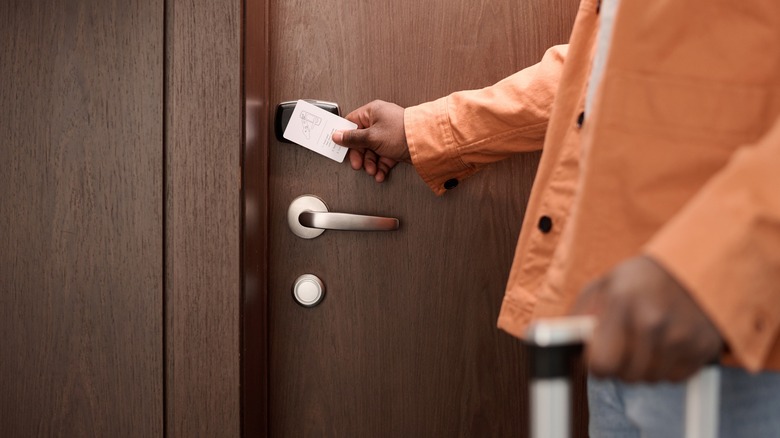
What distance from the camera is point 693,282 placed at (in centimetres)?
42

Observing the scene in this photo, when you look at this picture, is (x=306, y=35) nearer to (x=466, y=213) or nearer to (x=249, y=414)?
(x=466, y=213)

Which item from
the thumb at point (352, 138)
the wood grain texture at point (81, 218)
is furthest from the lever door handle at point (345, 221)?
the wood grain texture at point (81, 218)

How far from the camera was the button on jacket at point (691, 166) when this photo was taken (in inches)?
16.7

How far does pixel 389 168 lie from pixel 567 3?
42 cm

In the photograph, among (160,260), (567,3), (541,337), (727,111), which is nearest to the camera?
(541,337)

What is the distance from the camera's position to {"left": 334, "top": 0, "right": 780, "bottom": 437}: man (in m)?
0.42

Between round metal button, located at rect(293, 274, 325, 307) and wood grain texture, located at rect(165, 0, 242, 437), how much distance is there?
0.19 metres

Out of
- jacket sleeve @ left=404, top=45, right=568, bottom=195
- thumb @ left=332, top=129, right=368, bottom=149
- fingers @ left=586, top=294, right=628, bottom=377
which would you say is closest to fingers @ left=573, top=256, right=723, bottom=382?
fingers @ left=586, top=294, right=628, bottom=377

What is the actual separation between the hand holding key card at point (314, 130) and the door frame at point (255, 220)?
5 cm

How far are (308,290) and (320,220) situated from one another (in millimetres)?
132

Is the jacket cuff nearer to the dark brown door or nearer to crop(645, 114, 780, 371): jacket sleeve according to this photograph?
the dark brown door

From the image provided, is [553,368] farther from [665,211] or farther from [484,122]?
[484,122]

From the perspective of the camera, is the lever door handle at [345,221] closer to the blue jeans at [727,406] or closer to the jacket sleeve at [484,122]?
the jacket sleeve at [484,122]

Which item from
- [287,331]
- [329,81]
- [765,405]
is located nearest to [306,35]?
[329,81]
